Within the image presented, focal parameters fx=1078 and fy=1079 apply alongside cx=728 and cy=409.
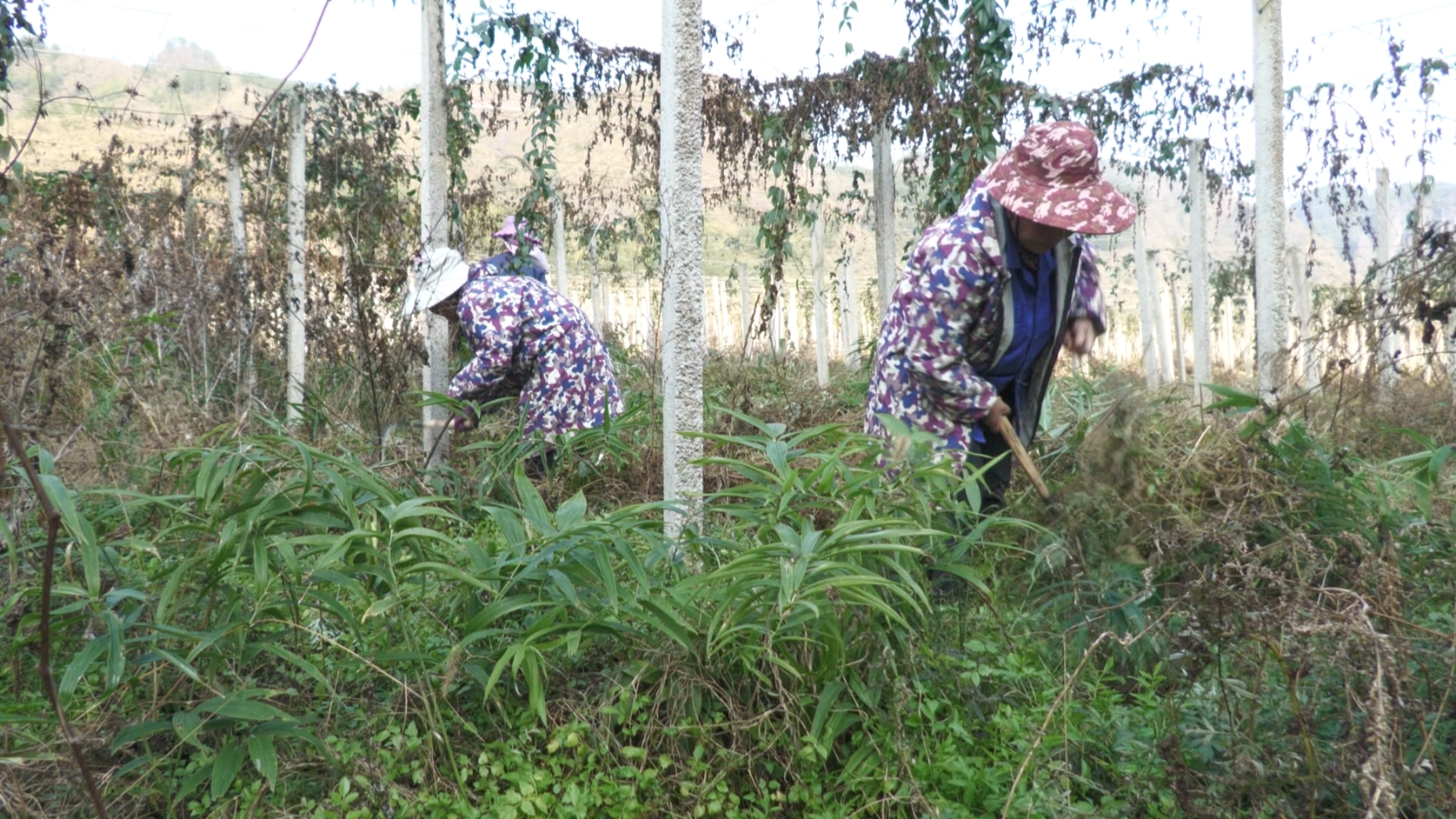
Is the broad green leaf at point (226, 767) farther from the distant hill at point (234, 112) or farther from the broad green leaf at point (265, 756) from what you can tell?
the distant hill at point (234, 112)

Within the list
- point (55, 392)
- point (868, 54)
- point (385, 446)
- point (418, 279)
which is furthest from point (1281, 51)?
point (55, 392)

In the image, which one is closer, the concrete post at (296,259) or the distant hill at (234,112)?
the concrete post at (296,259)

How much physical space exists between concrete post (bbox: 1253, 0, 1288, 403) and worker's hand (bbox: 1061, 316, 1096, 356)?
2.51 m

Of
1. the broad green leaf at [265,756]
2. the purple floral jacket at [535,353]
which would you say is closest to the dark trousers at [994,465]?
the purple floral jacket at [535,353]

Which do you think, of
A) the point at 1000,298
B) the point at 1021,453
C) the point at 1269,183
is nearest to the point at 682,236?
the point at 1000,298

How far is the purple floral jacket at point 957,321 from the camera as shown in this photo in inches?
123

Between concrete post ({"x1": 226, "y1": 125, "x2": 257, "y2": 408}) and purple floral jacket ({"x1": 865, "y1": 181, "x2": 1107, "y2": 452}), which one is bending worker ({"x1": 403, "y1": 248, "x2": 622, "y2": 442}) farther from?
purple floral jacket ({"x1": 865, "y1": 181, "x2": 1107, "y2": 452})

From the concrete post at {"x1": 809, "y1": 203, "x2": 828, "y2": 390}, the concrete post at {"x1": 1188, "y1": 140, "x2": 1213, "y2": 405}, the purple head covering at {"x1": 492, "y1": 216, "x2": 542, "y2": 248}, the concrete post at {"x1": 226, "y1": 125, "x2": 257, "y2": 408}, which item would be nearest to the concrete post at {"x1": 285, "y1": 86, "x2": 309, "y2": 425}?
the concrete post at {"x1": 226, "y1": 125, "x2": 257, "y2": 408}

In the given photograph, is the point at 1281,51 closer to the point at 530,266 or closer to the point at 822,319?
the point at 530,266

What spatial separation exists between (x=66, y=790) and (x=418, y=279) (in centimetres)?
283

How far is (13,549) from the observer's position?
7.12 feet

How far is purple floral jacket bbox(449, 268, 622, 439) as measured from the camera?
455 cm

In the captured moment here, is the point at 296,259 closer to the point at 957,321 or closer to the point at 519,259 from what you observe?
the point at 519,259

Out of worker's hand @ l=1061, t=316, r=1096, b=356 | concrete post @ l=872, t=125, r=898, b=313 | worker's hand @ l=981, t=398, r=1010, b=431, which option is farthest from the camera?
concrete post @ l=872, t=125, r=898, b=313
